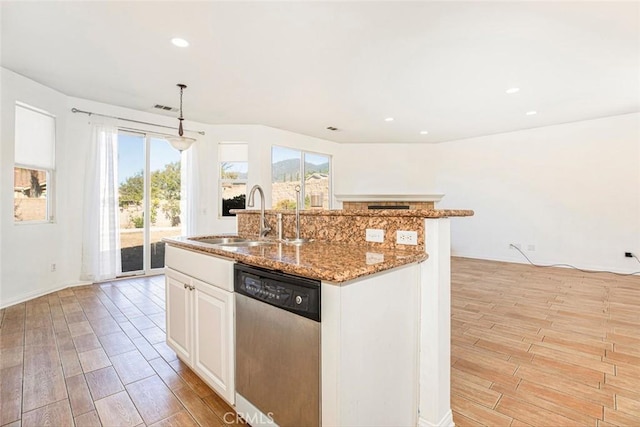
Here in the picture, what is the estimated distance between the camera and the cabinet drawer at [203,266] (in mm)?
1550

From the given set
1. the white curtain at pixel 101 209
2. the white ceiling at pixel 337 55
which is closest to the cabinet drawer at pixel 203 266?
the white ceiling at pixel 337 55

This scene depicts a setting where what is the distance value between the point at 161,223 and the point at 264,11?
3.95 m

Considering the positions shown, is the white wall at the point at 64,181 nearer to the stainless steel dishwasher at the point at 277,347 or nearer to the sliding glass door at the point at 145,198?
the sliding glass door at the point at 145,198

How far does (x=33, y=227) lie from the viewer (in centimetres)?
374

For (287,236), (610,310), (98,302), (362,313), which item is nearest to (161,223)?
(98,302)

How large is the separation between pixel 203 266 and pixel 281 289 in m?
0.71

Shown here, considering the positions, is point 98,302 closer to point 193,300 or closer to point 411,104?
point 193,300

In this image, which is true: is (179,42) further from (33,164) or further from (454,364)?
(454,364)

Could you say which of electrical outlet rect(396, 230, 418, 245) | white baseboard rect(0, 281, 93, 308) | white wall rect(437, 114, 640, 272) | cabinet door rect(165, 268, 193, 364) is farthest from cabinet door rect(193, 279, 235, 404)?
white wall rect(437, 114, 640, 272)

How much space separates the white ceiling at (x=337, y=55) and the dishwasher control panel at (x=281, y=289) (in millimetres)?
1976

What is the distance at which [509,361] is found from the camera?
2.21 meters

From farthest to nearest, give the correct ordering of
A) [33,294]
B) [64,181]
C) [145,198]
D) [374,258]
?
[145,198], [64,181], [33,294], [374,258]

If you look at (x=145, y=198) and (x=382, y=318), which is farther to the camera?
(x=145, y=198)

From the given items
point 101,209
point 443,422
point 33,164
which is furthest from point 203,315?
point 33,164
